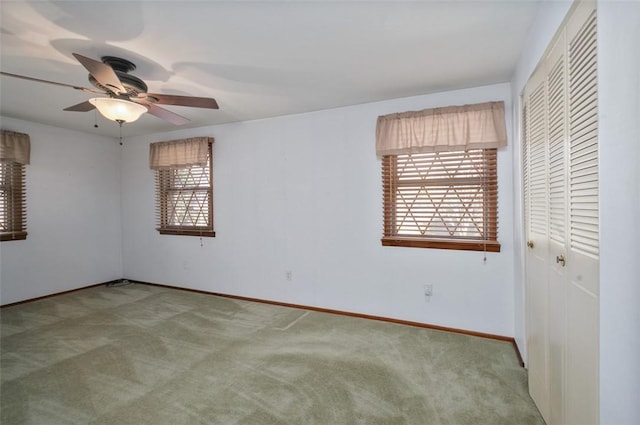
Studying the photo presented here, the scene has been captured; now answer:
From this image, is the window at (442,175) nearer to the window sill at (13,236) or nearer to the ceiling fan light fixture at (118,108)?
the ceiling fan light fixture at (118,108)

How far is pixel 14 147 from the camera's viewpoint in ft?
12.4

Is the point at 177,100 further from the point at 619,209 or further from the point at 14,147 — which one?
the point at 14,147

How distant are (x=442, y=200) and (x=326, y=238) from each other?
133cm

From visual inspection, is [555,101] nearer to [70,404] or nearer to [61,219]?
[70,404]

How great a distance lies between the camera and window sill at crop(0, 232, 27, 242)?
378 centimetres

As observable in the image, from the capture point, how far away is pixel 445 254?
3.05m

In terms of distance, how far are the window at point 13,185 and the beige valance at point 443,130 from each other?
4.35 m

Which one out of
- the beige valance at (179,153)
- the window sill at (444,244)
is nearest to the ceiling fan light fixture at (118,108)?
the beige valance at (179,153)

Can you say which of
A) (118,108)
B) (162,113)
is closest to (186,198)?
(162,113)

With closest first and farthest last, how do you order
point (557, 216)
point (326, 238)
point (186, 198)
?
point (557, 216)
point (326, 238)
point (186, 198)

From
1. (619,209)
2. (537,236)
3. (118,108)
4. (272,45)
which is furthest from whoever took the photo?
(118,108)

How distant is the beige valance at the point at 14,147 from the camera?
370 centimetres

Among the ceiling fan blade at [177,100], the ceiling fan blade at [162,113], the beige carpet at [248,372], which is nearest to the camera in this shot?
the beige carpet at [248,372]

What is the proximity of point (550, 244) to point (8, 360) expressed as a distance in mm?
3953
